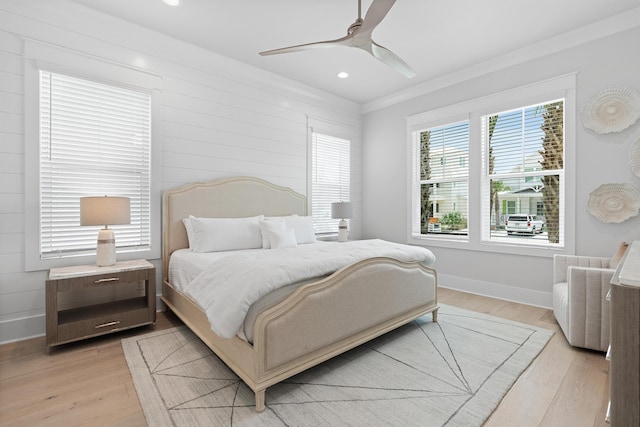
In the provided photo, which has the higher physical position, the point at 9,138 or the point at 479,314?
the point at 9,138

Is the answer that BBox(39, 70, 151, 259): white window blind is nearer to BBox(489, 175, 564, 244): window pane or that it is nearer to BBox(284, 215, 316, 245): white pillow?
BBox(284, 215, 316, 245): white pillow

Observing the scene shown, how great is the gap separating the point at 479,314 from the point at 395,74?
3.15 meters

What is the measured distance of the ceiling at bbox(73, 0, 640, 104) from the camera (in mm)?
2732

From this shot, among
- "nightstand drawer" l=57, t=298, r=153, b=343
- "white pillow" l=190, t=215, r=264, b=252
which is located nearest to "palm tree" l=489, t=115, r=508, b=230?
"white pillow" l=190, t=215, r=264, b=252

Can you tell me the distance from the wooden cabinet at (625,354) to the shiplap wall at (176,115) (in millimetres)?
3523

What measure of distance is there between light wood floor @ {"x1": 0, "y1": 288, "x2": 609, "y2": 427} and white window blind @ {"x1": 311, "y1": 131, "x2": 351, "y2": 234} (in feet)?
9.99

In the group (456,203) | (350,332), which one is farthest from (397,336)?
(456,203)

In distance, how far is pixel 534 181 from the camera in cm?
357

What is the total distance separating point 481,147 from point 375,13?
8.67ft

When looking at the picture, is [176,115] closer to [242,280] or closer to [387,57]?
[387,57]

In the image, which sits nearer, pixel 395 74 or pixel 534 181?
pixel 534 181

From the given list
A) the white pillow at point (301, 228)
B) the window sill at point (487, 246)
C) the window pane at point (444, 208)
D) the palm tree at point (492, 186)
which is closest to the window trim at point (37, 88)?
the white pillow at point (301, 228)

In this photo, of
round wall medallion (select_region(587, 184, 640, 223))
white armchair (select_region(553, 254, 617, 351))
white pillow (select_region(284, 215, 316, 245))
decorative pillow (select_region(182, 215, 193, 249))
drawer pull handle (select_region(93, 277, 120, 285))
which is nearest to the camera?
white armchair (select_region(553, 254, 617, 351))

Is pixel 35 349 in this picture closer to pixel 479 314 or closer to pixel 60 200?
pixel 60 200
